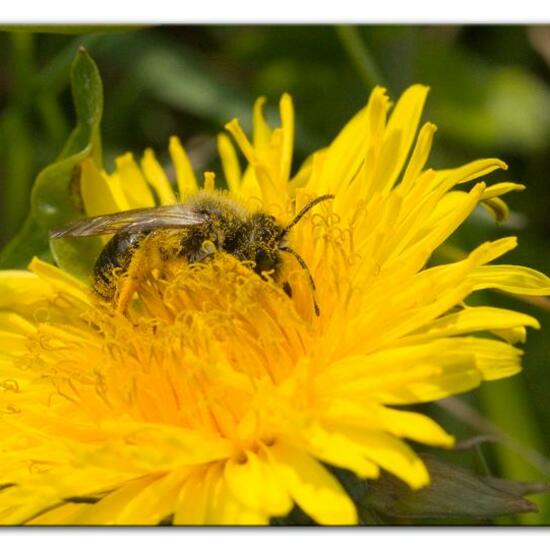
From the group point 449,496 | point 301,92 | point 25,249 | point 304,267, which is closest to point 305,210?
point 304,267

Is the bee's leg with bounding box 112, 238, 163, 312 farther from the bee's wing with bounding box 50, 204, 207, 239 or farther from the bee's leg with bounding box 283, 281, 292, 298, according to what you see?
the bee's leg with bounding box 283, 281, 292, 298

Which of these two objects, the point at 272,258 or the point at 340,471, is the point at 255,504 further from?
the point at 272,258

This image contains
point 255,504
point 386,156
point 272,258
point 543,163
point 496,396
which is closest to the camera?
point 255,504

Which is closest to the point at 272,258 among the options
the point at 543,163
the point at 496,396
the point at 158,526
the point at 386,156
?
the point at 386,156

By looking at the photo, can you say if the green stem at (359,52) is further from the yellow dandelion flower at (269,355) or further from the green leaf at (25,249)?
the green leaf at (25,249)

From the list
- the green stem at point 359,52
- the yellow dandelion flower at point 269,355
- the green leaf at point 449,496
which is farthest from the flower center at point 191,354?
the green stem at point 359,52

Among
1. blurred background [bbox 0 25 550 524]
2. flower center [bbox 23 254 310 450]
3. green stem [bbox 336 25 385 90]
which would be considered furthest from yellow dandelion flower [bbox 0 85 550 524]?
blurred background [bbox 0 25 550 524]
